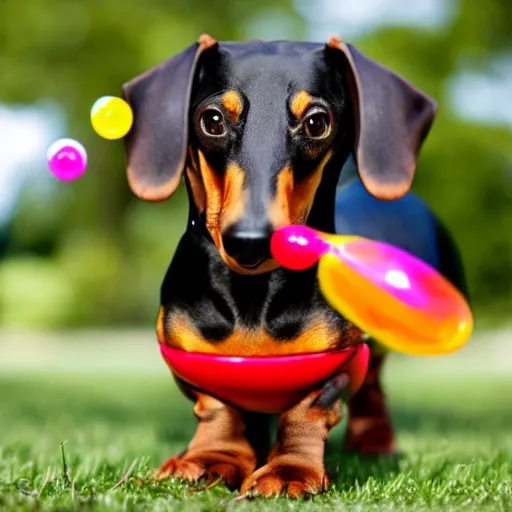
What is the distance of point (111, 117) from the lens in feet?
7.97

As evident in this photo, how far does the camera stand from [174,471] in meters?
2.37

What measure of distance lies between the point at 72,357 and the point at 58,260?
734 cm

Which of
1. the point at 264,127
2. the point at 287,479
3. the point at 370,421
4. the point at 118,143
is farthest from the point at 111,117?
the point at 118,143

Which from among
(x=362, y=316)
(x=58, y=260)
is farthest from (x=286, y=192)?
(x=58, y=260)

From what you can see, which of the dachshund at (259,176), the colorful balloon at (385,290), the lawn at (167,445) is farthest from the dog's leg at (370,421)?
the colorful balloon at (385,290)

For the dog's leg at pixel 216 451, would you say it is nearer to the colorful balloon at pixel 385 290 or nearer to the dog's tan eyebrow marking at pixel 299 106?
the colorful balloon at pixel 385 290

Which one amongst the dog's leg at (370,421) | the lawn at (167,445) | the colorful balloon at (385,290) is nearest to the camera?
the colorful balloon at (385,290)

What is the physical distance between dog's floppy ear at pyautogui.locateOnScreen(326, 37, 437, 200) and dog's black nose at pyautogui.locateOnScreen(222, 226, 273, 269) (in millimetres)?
474

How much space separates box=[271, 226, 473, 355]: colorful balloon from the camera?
1951mm

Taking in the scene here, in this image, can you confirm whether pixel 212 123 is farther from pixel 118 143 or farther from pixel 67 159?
pixel 118 143

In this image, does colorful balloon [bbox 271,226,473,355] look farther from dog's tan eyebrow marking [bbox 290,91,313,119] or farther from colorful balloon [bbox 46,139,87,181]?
colorful balloon [bbox 46,139,87,181]

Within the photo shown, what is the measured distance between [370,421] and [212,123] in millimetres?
1526

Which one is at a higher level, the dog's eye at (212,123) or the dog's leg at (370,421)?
the dog's eye at (212,123)

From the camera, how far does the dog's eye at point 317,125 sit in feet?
7.39
